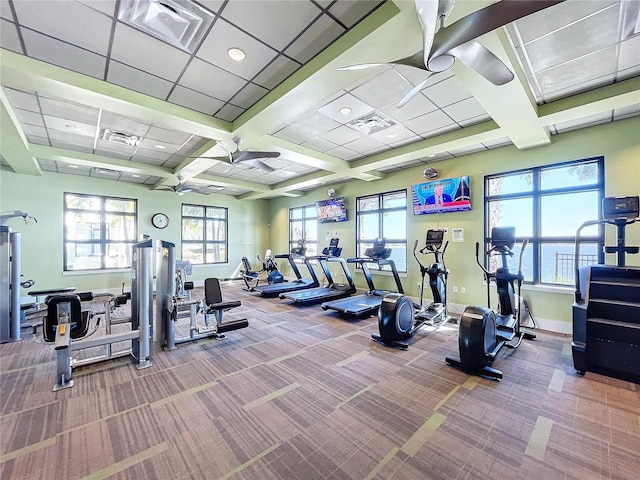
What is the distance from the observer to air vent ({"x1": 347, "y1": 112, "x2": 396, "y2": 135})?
4293mm

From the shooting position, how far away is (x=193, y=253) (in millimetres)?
9758

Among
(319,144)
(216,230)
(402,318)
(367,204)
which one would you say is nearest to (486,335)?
(402,318)

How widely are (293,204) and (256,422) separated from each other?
858cm

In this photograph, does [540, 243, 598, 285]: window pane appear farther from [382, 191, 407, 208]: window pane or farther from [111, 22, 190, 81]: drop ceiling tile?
[111, 22, 190, 81]: drop ceiling tile

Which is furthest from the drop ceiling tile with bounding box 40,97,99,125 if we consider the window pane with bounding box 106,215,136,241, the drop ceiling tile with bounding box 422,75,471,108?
the drop ceiling tile with bounding box 422,75,471,108

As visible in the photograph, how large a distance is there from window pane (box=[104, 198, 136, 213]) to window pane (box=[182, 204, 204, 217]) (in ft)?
4.90

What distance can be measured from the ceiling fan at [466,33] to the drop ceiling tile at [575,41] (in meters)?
0.90

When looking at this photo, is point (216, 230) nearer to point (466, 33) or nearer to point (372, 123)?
point (372, 123)

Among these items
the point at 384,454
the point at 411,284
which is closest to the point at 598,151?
the point at 411,284

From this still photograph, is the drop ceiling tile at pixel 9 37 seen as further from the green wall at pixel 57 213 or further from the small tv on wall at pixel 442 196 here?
the small tv on wall at pixel 442 196

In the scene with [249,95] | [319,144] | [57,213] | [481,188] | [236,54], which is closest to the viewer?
[236,54]

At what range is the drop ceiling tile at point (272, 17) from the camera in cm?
234

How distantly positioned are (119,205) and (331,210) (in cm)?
648

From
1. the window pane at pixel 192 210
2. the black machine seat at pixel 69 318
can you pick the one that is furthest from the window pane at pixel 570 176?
the window pane at pixel 192 210
